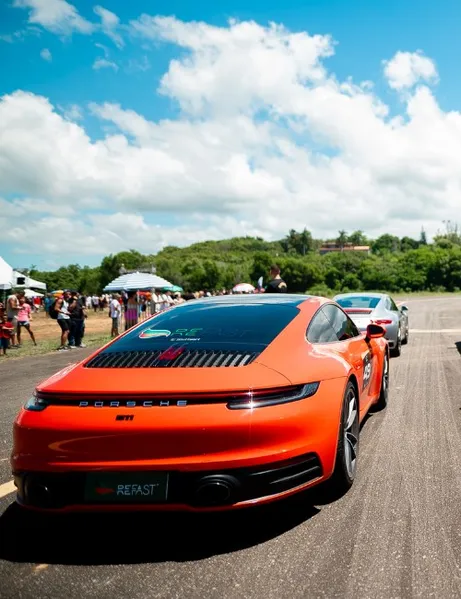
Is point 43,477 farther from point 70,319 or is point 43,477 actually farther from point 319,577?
point 70,319

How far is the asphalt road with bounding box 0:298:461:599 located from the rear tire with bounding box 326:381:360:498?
0.09 m

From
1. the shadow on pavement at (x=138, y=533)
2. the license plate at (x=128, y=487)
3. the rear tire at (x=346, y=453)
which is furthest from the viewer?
the rear tire at (x=346, y=453)

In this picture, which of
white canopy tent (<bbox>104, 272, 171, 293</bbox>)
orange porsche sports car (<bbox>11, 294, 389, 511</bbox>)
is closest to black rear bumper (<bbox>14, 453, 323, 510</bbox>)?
orange porsche sports car (<bbox>11, 294, 389, 511</bbox>)

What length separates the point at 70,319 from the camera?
16234mm

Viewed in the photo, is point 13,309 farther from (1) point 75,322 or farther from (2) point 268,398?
(2) point 268,398

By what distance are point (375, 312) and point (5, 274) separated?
16665 mm

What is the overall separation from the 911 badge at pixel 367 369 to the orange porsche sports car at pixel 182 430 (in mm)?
1364

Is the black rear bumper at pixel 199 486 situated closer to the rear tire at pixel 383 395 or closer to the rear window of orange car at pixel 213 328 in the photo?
the rear window of orange car at pixel 213 328

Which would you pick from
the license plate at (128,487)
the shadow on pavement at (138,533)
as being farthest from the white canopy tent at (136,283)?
the license plate at (128,487)

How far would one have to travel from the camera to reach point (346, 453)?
141 inches

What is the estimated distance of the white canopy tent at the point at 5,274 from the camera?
22391mm

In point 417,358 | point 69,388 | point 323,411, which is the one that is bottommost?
point 417,358

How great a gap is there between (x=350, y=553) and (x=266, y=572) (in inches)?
18.1

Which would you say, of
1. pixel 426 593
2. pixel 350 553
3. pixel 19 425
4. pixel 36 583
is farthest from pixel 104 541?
pixel 426 593
